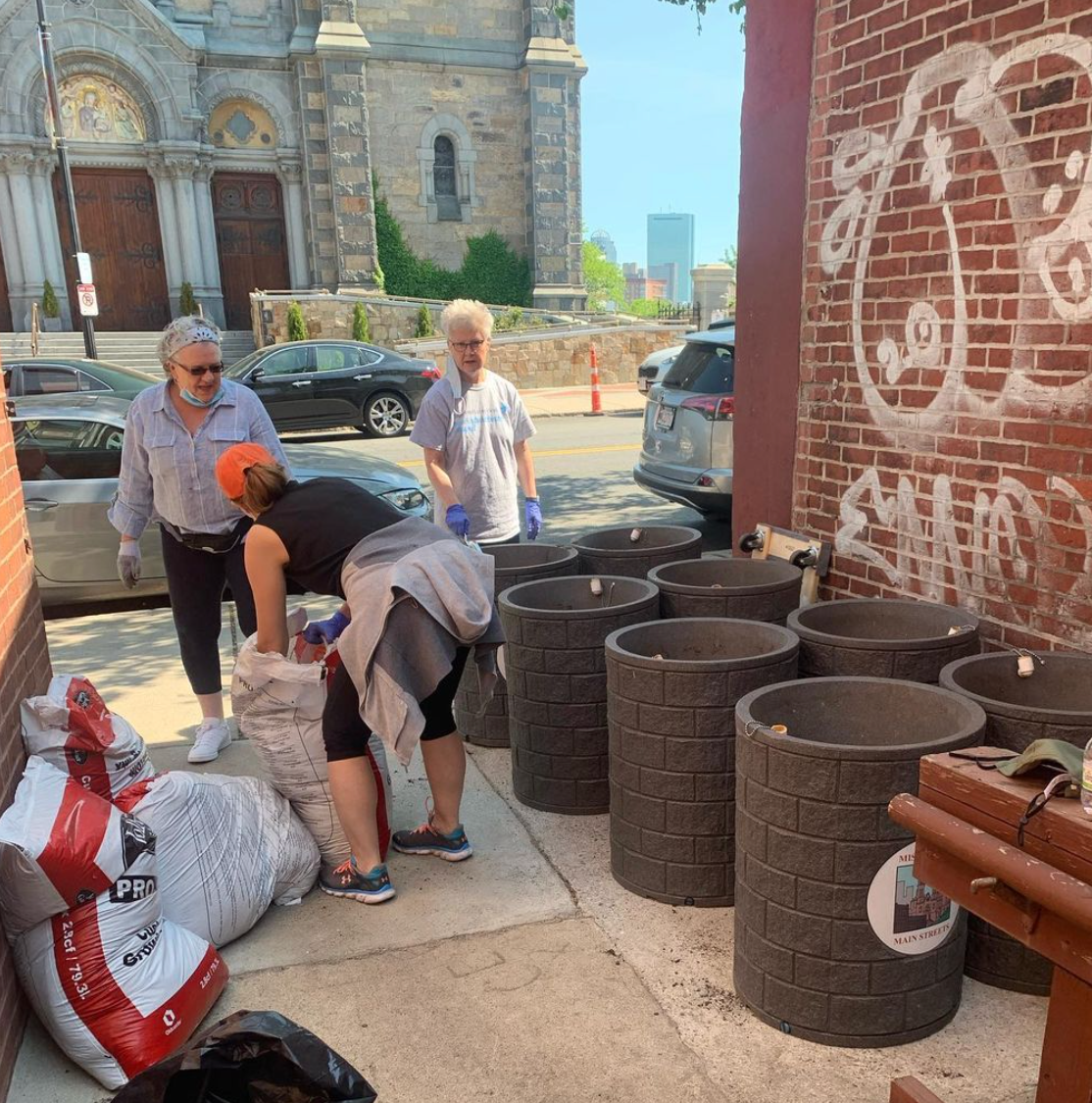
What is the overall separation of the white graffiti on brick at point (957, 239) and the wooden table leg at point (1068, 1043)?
80.2 inches

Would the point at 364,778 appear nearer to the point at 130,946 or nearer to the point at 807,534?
the point at 130,946

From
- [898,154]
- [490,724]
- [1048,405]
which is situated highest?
[898,154]

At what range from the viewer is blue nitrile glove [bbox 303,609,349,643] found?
10.8ft

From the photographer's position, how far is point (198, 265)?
25531 millimetres

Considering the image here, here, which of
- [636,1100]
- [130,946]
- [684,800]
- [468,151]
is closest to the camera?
[636,1100]

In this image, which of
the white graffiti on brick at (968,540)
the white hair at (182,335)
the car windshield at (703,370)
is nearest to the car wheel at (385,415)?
the car windshield at (703,370)

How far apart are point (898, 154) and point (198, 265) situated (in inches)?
988

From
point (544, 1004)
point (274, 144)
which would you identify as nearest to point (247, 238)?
point (274, 144)

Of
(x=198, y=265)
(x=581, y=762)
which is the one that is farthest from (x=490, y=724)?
(x=198, y=265)

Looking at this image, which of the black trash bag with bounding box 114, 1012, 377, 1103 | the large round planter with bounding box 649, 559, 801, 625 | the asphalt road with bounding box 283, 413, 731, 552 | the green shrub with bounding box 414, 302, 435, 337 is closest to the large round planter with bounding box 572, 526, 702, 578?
the large round planter with bounding box 649, 559, 801, 625

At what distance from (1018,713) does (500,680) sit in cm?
248

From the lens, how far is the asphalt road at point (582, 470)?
30.4ft

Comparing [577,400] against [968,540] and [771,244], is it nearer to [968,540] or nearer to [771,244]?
[771,244]

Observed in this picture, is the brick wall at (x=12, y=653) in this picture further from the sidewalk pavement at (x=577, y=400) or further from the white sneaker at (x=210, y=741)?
the sidewalk pavement at (x=577, y=400)
